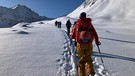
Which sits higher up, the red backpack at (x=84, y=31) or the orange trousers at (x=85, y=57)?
the red backpack at (x=84, y=31)

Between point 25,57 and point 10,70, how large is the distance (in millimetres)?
2206

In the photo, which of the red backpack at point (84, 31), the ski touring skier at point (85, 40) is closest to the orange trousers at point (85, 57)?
the ski touring skier at point (85, 40)

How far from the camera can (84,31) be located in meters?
7.66

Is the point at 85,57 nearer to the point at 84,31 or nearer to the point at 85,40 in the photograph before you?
the point at 85,40

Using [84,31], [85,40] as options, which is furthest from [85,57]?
[84,31]

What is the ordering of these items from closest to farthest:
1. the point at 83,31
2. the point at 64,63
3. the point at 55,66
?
the point at 83,31 → the point at 55,66 → the point at 64,63

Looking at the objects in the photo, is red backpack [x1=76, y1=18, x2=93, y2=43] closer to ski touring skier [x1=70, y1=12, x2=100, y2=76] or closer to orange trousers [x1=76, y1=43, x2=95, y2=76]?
ski touring skier [x1=70, y1=12, x2=100, y2=76]

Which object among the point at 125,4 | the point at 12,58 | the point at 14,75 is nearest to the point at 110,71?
the point at 14,75

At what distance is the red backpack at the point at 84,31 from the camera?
7.64 meters

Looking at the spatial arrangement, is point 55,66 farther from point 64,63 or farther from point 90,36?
point 90,36

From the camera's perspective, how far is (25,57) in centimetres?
1089

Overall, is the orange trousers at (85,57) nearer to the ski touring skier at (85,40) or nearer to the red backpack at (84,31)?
the ski touring skier at (85,40)

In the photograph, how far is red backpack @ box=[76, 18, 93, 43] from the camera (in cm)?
764

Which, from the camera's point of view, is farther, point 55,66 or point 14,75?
point 55,66
